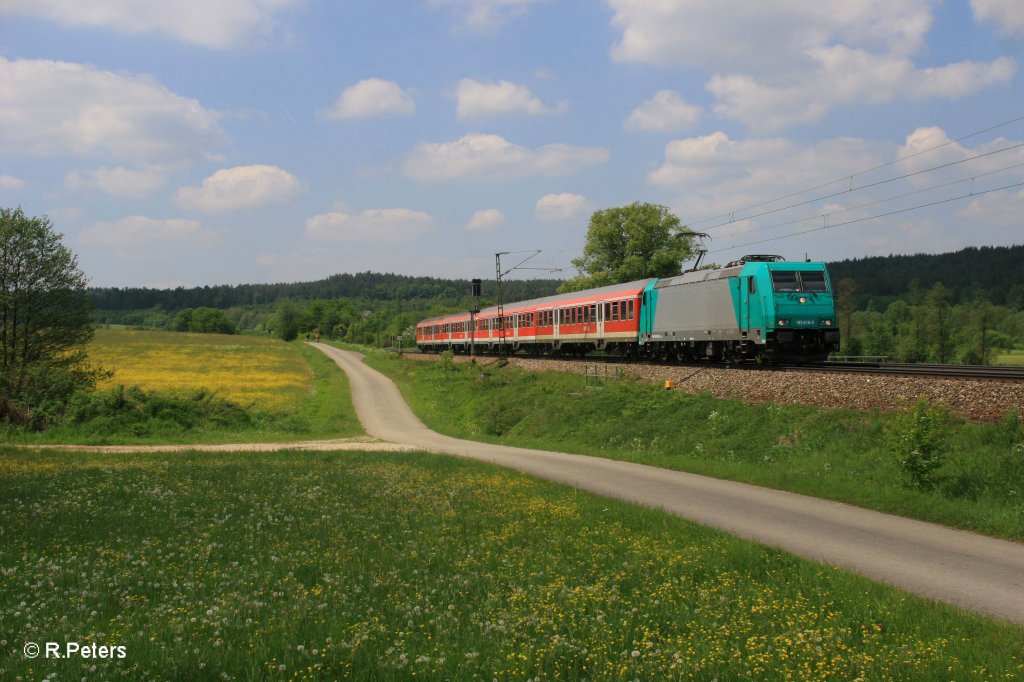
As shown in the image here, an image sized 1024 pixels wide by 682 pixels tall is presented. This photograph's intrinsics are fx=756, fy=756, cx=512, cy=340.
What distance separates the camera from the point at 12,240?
36.2 metres

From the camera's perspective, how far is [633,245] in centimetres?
7312

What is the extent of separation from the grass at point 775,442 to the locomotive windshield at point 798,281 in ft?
16.1

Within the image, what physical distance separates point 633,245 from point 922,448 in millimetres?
59414

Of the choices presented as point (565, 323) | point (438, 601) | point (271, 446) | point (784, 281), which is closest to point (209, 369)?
point (565, 323)

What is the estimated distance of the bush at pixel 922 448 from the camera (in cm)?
1488

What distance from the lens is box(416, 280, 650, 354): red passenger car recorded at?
40688 mm

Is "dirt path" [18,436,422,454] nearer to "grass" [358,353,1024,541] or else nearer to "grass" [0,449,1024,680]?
"grass" [358,353,1024,541]

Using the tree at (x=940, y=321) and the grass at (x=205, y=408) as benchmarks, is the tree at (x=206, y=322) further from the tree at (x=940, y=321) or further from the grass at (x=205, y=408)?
the tree at (x=940, y=321)

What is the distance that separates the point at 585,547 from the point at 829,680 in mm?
4591

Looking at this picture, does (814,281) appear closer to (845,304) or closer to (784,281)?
(784,281)

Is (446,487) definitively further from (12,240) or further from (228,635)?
(12,240)

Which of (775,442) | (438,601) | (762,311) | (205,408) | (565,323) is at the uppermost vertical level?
(762,311)

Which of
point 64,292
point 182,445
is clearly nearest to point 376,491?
point 182,445

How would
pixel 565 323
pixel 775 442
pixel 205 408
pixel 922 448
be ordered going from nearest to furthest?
1. pixel 922 448
2. pixel 775 442
3. pixel 205 408
4. pixel 565 323
